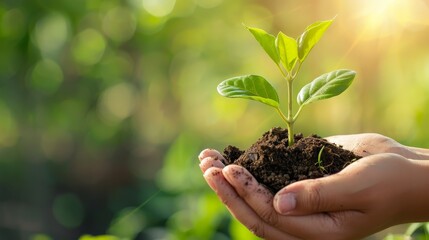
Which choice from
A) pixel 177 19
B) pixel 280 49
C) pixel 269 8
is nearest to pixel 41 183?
pixel 177 19

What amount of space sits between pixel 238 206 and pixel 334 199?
0.49 feet

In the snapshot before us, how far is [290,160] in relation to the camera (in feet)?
3.66

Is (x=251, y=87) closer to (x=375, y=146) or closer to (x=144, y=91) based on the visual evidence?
(x=375, y=146)

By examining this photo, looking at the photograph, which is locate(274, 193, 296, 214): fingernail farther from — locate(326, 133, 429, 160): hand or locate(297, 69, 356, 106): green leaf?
locate(326, 133, 429, 160): hand

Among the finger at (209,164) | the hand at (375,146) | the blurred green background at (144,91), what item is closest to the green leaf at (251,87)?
the finger at (209,164)

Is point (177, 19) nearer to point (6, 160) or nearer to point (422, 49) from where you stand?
point (422, 49)

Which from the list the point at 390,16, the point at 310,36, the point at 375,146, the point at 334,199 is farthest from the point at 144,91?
the point at 334,199

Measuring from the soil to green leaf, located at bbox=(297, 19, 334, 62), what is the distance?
15 cm

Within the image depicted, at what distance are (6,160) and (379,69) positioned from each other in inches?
84.5

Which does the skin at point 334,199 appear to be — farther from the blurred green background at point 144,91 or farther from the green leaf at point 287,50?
the blurred green background at point 144,91

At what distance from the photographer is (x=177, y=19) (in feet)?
10.8

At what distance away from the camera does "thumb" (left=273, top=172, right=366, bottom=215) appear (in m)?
0.97

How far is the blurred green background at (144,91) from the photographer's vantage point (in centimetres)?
282

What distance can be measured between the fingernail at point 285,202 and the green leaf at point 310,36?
0.25m
